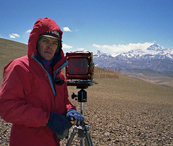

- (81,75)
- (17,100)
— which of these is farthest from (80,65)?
(17,100)

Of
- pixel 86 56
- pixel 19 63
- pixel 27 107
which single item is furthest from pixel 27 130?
pixel 86 56

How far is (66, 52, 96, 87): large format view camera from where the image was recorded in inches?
83.7

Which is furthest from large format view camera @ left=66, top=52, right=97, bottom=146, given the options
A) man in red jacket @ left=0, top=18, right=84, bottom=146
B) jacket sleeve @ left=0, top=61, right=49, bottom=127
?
jacket sleeve @ left=0, top=61, right=49, bottom=127

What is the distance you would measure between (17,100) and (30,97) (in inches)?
6.7

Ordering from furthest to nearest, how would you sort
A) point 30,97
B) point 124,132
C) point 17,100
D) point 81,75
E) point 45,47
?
point 124,132
point 81,75
point 45,47
point 30,97
point 17,100

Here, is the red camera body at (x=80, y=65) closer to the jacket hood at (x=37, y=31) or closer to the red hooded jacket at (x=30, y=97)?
the red hooded jacket at (x=30, y=97)

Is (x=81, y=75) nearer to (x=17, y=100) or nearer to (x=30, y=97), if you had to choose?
(x=30, y=97)

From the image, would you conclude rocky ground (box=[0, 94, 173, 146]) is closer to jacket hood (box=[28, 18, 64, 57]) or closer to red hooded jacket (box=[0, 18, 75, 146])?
red hooded jacket (box=[0, 18, 75, 146])

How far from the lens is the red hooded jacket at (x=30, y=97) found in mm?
1336

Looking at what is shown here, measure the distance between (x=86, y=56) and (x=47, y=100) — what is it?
0.88m

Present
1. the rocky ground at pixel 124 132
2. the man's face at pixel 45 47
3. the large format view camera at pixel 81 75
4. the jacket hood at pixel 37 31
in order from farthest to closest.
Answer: the rocky ground at pixel 124 132, the large format view camera at pixel 81 75, the man's face at pixel 45 47, the jacket hood at pixel 37 31

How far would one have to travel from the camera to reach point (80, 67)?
218cm

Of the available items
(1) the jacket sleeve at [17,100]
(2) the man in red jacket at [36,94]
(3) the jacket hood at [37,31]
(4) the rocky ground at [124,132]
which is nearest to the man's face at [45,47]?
(2) the man in red jacket at [36,94]

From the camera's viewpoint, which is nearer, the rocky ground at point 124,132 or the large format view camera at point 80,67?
the large format view camera at point 80,67
